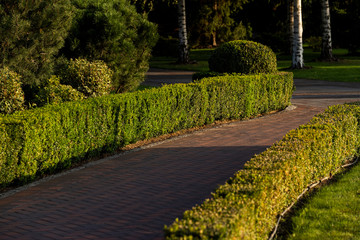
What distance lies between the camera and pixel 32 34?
14.3 m

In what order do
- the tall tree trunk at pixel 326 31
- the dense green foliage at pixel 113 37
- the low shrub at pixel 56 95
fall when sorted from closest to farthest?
1. the low shrub at pixel 56 95
2. the dense green foliage at pixel 113 37
3. the tall tree trunk at pixel 326 31

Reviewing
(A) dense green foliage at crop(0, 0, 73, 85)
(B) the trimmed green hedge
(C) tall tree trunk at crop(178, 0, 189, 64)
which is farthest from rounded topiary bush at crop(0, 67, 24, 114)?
(C) tall tree trunk at crop(178, 0, 189, 64)

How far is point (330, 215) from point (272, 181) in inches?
51.7

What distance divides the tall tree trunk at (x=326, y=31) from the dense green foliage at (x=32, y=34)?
2320 centimetres

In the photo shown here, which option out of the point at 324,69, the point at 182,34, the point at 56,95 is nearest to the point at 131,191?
the point at 56,95

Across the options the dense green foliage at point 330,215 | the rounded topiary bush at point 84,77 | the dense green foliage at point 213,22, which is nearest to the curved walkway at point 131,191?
the dense green foliage at point 330,215

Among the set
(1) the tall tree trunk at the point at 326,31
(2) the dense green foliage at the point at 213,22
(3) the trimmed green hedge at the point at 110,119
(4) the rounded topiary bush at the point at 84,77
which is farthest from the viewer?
(2) the dense green foliage at the point at 213,22

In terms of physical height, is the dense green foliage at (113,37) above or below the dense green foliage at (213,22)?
below

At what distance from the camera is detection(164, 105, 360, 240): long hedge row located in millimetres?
4832

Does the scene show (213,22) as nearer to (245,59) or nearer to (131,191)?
(245,59)

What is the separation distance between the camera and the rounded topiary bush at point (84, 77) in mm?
15312

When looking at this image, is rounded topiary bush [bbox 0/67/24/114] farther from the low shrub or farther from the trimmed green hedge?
the trimmed green hedge

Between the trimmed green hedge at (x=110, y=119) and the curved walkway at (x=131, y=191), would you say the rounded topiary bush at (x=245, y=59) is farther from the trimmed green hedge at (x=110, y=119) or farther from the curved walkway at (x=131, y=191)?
the curved walkway at (x=131, y=191)

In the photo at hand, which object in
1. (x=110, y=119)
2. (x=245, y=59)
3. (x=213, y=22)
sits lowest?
(x=110, y=119)
